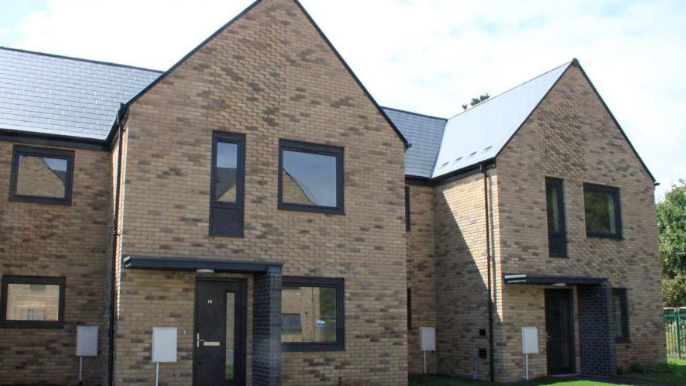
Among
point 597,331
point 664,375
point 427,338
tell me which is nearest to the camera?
point 597,331

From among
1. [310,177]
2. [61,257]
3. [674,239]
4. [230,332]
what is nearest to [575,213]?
[310,177]

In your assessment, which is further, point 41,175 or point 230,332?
point 41,175

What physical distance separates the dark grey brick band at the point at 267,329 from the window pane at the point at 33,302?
14.2ft

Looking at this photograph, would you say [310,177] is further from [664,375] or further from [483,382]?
[664,375]

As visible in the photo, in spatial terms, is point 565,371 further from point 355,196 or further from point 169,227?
point 169,227

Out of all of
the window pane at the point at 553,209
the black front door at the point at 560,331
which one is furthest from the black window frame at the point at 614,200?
the black front door at the point at 560,331

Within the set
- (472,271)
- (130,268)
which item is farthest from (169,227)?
(472,271)

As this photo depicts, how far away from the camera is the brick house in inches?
501

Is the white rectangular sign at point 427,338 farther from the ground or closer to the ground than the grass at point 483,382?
farther from the ground

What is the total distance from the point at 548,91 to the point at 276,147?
781cm

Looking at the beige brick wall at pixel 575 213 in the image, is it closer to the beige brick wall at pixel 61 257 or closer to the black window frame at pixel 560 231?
the black window frame at pixel 560 231

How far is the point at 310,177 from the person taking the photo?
1422 centimetres

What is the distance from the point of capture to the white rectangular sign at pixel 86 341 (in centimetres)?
1391

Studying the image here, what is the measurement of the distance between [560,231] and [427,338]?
424 centimetres
